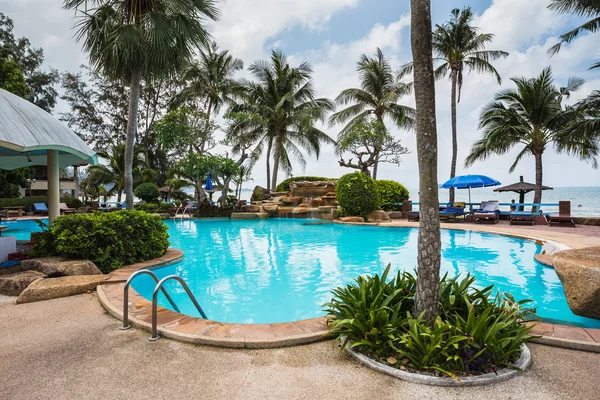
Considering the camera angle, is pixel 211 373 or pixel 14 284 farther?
pixel 14 284

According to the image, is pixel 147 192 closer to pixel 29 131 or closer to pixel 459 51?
pixel 29 131

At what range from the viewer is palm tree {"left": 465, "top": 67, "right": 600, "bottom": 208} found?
16.2 m

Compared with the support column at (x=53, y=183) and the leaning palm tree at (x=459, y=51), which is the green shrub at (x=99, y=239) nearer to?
the support column at (x=53, y=183)

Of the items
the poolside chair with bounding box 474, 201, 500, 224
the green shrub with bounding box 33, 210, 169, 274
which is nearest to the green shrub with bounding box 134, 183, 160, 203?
the green shrub with bounding box 33, 210, 169, 274

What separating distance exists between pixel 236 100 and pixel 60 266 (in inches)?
872

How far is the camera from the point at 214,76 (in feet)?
80.7

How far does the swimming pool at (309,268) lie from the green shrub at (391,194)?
5743mm

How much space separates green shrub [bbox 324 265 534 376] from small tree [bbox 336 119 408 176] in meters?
17.8

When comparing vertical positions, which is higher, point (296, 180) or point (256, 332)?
point (296, 180)

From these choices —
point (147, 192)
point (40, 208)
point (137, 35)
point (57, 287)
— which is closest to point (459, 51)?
point (137, 35)

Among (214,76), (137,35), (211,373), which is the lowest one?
(211,373)

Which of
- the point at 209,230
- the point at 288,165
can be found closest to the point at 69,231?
the point at 209,230

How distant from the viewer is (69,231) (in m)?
5.72

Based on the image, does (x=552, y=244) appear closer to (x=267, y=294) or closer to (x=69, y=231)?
(x=267, y=294)
